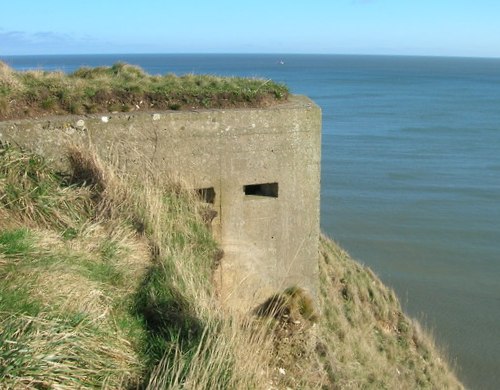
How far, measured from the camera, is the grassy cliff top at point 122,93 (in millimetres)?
5801

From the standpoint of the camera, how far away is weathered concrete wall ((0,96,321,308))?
5.69 m

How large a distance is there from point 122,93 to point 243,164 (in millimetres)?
1399

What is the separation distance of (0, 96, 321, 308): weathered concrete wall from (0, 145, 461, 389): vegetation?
0.89ft

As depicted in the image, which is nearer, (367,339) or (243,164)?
(243,164)

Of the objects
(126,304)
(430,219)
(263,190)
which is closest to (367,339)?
(263,190)

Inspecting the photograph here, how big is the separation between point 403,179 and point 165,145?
18653 mm

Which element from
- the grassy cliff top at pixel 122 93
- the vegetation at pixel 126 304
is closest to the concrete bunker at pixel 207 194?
the vegetation at pixel 126 304

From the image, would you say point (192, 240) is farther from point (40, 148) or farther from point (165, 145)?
point (40, 148)

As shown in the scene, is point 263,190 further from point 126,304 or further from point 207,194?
point 126,304

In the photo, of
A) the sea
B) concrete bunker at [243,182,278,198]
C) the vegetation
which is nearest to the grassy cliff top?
the vegetation

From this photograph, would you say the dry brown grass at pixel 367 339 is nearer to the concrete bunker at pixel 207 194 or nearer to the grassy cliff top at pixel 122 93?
the concrete bunker at pixel 207 194

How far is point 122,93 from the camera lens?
6.20 m

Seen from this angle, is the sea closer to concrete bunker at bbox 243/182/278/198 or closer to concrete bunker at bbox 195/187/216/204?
concrete bunker at bbox 243/182/278/198

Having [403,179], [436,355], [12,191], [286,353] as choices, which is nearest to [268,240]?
[286,353]
